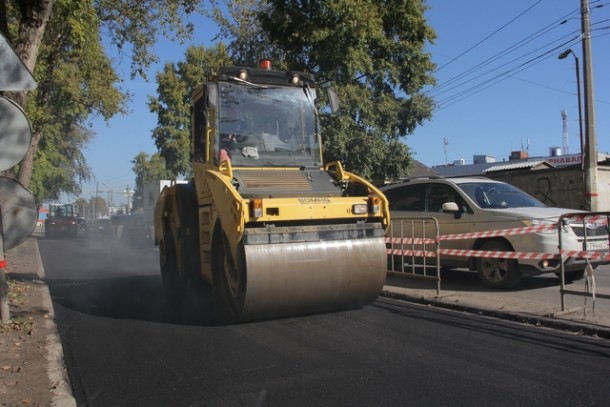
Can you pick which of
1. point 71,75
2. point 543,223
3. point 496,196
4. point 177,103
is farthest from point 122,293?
point 177,103

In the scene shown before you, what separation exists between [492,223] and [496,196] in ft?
2.79

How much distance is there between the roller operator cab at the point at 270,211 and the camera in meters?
6.07

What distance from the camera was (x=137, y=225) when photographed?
28.3 m

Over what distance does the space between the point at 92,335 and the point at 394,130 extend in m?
16.8

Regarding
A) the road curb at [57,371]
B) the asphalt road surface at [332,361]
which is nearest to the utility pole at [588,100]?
the asphalt road surface at [332,361]

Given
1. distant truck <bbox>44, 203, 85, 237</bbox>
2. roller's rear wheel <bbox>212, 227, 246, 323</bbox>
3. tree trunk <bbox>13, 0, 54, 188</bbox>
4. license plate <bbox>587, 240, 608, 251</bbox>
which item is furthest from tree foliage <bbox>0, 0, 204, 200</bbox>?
distant truck <bbox>44, 203, 85, 237</bbox>

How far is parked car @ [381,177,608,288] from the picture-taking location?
825cm

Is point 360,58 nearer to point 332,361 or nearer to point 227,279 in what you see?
point 227,279

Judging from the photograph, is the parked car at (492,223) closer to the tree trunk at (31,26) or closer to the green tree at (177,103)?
the tree trunk at (31,26)

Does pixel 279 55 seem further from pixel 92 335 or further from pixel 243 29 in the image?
pixel 92 335

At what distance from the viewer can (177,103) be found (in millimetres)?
29578

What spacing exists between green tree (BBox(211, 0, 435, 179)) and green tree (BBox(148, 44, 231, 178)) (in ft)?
24.5

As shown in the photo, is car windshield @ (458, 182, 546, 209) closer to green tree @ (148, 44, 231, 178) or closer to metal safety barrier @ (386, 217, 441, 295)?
metal safety barrier @ (386, 217, 441, 295)

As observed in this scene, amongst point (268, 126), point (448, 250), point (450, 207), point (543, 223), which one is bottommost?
point (448, 250)
